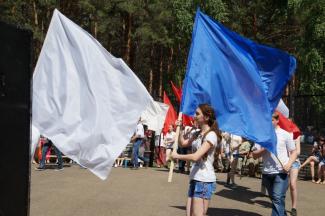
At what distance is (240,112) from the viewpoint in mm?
7234

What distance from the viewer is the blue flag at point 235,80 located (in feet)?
23.5

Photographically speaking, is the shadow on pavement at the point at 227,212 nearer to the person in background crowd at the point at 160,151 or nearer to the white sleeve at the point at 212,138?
the white sleeve at the point at 212,138

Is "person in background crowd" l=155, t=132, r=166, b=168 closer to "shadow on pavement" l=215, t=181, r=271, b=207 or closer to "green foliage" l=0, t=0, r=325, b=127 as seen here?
"shadow on pavement" l=215, t=181, r=271, b=207

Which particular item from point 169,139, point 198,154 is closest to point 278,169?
point 198,154

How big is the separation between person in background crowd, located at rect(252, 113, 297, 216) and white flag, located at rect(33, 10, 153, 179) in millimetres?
2427

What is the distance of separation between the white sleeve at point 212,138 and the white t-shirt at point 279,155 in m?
1.85

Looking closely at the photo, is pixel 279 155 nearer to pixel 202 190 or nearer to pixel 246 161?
pixel 202 190

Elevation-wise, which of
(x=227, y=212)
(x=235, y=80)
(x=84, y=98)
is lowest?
(x=227, y=212)

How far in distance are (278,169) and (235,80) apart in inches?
55.0

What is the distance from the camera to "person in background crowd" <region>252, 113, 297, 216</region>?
289 inches

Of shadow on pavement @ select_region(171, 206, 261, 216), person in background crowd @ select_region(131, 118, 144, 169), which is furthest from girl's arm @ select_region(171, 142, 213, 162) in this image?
person in background crowd @ select_region(131, 118, 144, 169)

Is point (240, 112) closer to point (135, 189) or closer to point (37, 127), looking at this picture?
point (37, 127)

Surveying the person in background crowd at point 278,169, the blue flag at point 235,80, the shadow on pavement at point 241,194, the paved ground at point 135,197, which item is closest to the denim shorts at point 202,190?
the blue flag at point 235,80

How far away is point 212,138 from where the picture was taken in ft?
19.4
